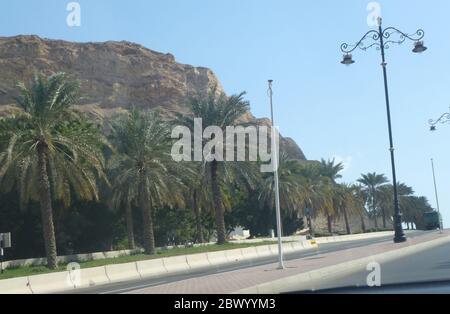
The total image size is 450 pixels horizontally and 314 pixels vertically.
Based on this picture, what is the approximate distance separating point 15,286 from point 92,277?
14.8 feet

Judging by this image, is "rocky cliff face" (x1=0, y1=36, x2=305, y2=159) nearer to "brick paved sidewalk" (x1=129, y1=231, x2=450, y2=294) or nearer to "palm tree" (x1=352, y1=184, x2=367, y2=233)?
"palm tree" (x1=352, y1=184, x2=367, y2=233)

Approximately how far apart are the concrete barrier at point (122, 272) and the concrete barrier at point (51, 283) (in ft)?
8.68

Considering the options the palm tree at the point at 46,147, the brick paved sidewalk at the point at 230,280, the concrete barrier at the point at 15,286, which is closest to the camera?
the brick paved sidewalk at the point at 230,280

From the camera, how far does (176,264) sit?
107 ft

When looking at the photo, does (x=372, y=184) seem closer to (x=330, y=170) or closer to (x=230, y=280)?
(x=330, y=170)

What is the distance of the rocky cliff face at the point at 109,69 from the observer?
12131cm

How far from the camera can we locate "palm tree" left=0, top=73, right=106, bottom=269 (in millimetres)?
30047

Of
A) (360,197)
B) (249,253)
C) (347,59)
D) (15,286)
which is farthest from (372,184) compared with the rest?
(15,286)

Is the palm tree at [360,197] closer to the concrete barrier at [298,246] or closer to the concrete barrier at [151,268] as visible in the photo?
the concrete barrier at [298,246]

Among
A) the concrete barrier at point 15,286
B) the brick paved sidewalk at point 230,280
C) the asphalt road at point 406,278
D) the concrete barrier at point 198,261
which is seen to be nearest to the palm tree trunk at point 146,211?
the concrete barrier at point 198,261

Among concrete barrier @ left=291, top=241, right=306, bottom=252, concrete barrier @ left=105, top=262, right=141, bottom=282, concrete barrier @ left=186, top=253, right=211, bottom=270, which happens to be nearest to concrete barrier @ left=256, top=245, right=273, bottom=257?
concrete barrier @ left=291, top=241, right=306, bottom=252

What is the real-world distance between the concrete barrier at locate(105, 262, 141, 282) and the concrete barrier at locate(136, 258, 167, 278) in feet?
1.33
